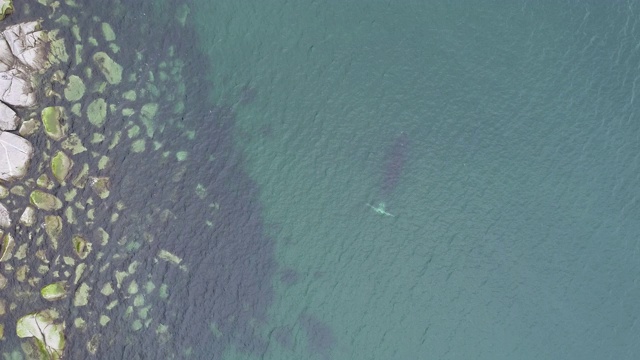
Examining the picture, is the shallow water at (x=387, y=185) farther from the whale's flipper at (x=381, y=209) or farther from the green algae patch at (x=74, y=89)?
the green algae patch at (x=74, y=89)

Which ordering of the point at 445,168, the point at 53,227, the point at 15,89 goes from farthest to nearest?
the point at 445,168 < the point at 15,89 < the point at 53,227

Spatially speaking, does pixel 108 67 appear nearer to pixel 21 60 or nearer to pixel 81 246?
pixel 21 60

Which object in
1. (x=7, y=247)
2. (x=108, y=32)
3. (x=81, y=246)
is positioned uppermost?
(x=108, y=32)

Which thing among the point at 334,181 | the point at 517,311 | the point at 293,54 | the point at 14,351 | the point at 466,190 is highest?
the point at 293,54

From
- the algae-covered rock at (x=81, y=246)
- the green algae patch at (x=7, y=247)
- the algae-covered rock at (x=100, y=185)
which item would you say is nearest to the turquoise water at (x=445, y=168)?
the algae-covered rock at (x=100, y=185)

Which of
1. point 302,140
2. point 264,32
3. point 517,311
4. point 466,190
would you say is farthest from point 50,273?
point 517,311

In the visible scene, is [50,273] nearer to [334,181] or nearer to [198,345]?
[198,345]

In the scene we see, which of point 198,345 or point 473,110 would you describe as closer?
point 198,345

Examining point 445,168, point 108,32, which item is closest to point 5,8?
point 108,32
